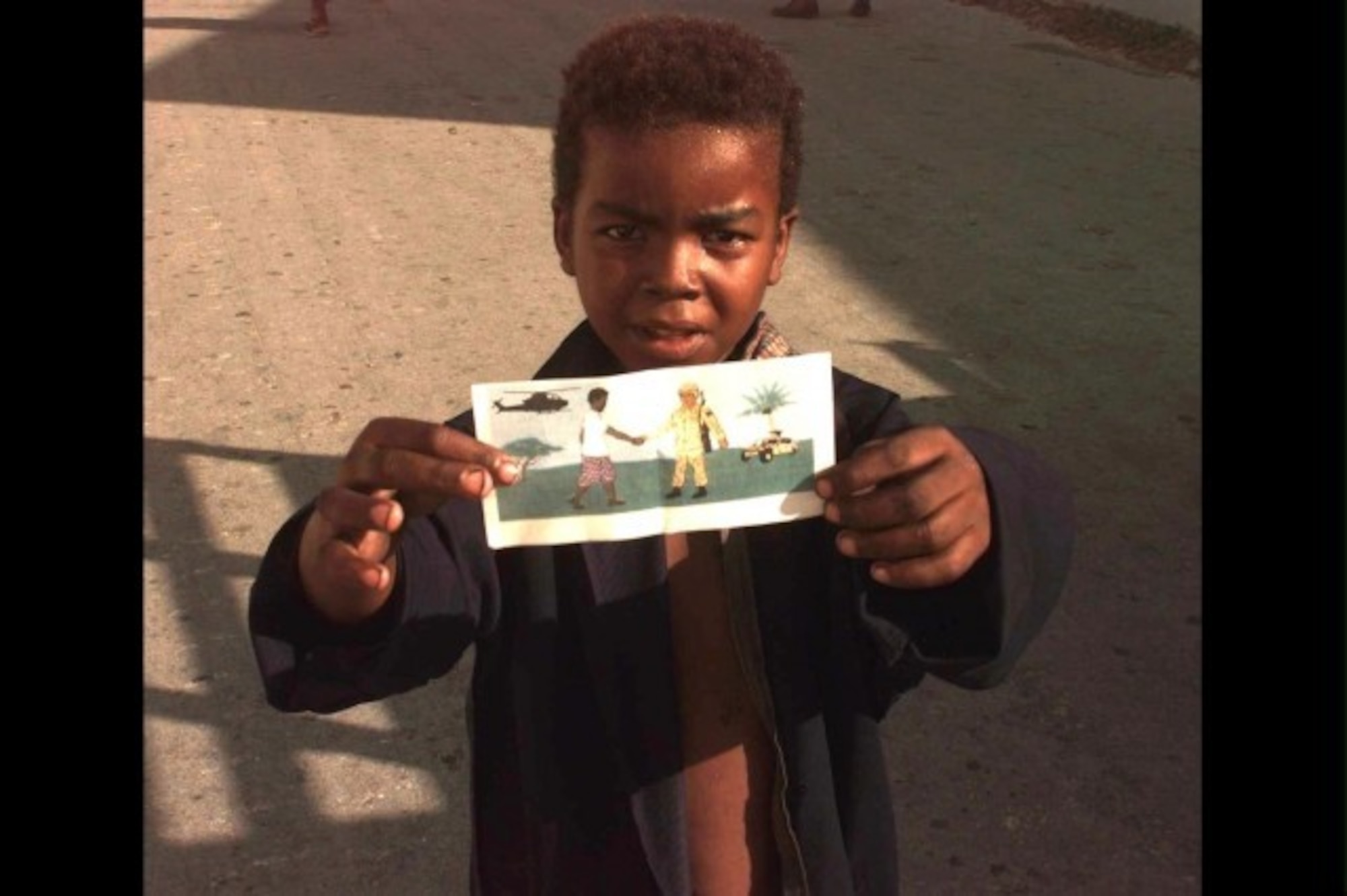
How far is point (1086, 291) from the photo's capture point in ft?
19.7

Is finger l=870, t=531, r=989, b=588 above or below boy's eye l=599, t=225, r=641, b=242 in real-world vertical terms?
below

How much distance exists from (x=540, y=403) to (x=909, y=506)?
13.9 inches

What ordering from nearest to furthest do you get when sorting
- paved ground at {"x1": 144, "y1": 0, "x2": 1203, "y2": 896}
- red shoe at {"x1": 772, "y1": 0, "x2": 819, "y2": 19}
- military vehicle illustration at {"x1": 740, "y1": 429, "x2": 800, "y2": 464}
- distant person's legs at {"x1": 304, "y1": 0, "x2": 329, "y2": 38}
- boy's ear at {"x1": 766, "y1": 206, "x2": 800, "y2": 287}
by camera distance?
military vehicle illustration at {"x1": 740, "y1": 429, "x2": 800, "y2": 464}, boy's ear at {"x1": 766, "y1": 206, "x2": 800, "y2": 287}, paved ground at {"x1": 144, "y1": 0, "x2": 1203, "y2": 896}, distant person's legs at {"x1": 304, "y1": 0, "x2": 329, "y2": 38}, red shoe at {"x1": 772, "y1": 0, "x2": 819, "y2": 19}

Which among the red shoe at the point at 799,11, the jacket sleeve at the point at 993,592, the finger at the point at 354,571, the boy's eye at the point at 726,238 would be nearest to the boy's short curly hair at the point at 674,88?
the boy's eye at the point at 726,238

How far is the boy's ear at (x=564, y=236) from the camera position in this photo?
67.9 inches

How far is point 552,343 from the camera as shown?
5488mm

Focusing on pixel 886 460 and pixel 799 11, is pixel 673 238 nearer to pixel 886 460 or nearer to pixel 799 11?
pixel 886 460

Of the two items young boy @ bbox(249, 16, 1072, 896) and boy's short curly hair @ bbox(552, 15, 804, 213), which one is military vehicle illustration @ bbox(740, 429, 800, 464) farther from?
boy's short curly hair @ bbox(552, 15, 804, 213)

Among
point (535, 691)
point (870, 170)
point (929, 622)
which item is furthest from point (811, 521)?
point (870, 170)

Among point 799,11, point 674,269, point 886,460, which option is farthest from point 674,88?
point 799,11

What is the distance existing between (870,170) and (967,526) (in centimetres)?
636

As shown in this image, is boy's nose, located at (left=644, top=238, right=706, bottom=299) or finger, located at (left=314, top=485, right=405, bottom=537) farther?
boy's nose, located at (left=644, top=238, right=706, bottom=299)

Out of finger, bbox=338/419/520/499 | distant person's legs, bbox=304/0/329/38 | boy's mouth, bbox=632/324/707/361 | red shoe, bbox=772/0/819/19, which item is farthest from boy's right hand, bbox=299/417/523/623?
red shoe, bbox=772/0/819/19

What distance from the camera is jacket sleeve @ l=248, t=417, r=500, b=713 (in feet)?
5.14
